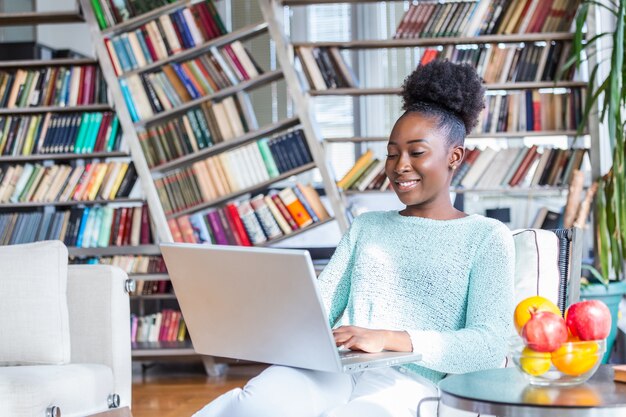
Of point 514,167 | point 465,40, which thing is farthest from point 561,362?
point 465,40

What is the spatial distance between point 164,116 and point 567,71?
1977 millimetres

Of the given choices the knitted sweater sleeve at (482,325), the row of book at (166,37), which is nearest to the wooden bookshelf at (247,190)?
the row of book at (166,37)

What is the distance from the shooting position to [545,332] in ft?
4.59

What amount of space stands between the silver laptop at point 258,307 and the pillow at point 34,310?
895 millimetres

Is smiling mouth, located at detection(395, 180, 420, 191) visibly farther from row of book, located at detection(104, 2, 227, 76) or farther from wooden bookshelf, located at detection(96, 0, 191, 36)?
wooden bookshelf, located at detection(96, 0, 191, 36)

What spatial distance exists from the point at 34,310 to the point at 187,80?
2455mm

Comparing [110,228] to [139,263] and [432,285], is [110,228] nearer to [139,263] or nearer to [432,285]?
[139,263]

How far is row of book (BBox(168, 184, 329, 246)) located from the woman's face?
2697 mm

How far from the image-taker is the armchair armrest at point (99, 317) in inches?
102

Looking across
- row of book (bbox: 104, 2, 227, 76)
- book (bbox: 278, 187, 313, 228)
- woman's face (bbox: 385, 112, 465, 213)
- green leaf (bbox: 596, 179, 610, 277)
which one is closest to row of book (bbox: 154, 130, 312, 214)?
book (bbox: 278, 187, 313, 228)

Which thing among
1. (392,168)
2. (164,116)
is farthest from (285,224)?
(392,168)

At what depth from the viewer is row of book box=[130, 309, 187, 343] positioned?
16.2 feet

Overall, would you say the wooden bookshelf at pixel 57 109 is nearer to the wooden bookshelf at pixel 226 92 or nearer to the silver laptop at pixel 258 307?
the wooden bookshelf at pixel 226 92

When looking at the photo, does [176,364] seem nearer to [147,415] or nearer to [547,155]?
[147,415]
